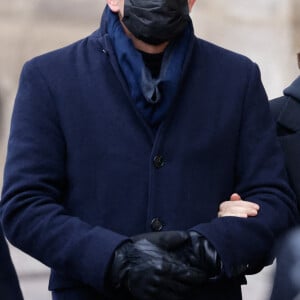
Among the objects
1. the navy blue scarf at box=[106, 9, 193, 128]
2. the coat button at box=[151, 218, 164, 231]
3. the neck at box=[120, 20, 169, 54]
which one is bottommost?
the coat button at box=[151, 218, 164, 231]

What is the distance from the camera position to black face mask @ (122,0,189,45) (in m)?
3.74

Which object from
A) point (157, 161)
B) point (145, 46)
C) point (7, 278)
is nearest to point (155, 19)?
point (145, 46)

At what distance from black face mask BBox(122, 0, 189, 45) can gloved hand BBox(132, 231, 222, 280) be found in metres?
0.60

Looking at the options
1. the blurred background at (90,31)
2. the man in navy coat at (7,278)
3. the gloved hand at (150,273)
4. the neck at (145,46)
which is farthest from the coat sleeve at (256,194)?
the blurred background at (90,31)

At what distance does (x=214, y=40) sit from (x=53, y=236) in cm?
540

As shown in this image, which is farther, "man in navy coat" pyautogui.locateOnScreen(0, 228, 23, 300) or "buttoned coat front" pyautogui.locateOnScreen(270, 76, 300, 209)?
"buttoned coat front" pyautogui.locateOnScreen(270, 76, 300, 209)

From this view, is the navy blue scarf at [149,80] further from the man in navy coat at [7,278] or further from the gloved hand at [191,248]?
the man in navy coat at [7,278]

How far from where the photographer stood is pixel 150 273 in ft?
11.4

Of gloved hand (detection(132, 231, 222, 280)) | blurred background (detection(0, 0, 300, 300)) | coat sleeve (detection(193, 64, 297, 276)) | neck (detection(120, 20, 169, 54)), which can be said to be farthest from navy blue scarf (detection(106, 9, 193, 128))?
blurred background (detection(0, 0, 300, 300))

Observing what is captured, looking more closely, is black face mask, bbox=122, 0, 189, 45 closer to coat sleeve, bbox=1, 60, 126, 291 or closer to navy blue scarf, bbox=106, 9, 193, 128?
navy blue scarf, bbox=106, 9, 193, 128

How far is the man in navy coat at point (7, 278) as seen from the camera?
3473mm

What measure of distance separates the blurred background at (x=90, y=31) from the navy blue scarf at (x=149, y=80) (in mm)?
3379

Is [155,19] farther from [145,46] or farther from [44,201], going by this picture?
[44,201]

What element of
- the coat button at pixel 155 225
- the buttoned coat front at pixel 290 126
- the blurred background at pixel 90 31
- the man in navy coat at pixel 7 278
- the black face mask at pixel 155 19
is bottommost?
the blurred background at pixel 90 31
